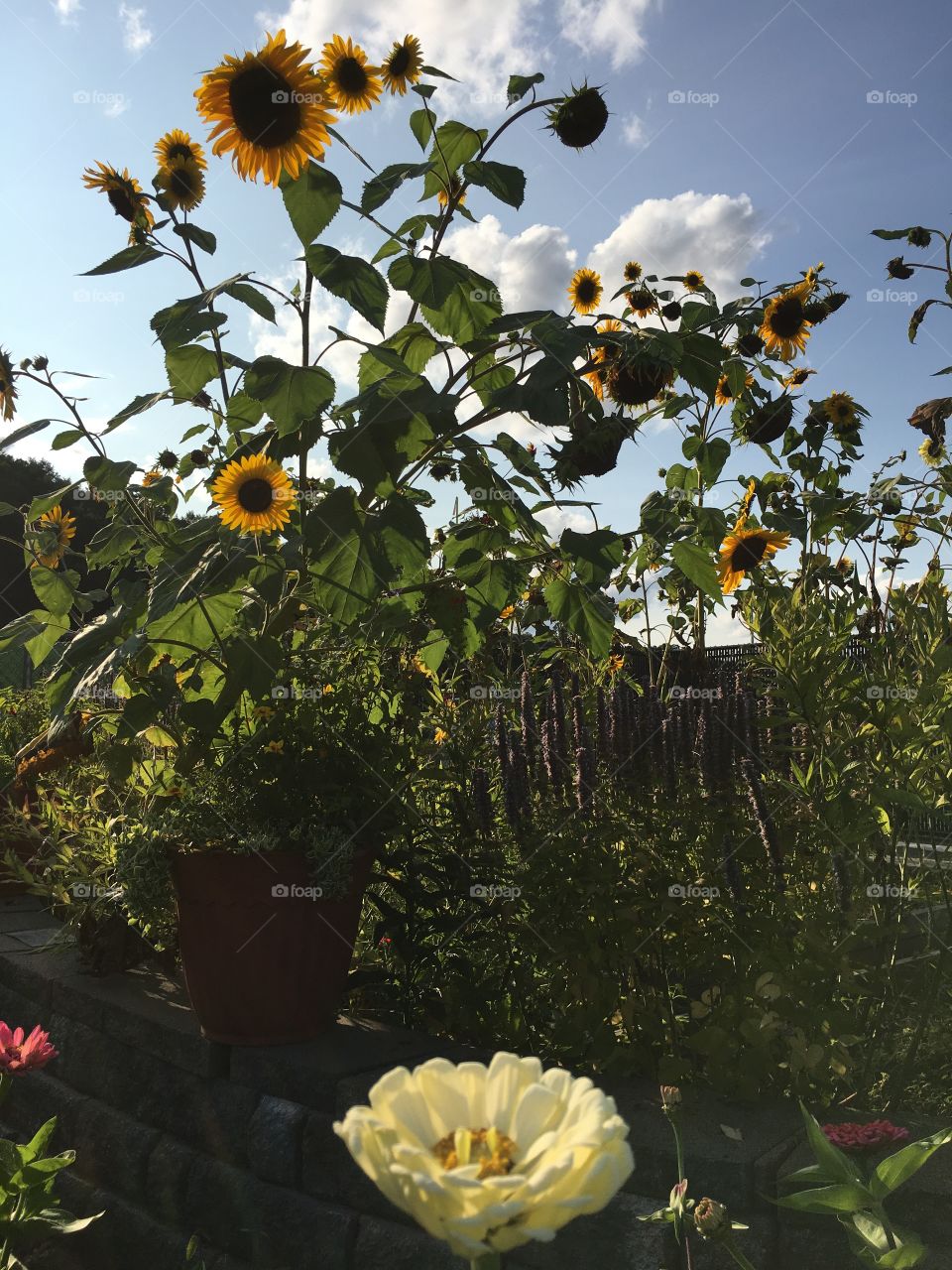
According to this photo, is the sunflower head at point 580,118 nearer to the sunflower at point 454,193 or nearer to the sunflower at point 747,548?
the sunflower at point 454,193

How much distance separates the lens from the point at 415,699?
2.82 metres

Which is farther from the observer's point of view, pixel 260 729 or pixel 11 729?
pixel 11 729

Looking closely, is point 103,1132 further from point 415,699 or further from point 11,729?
point 11,729

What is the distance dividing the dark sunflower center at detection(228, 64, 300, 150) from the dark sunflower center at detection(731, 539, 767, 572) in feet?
5.68

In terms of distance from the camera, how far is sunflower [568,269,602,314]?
13.6 feet

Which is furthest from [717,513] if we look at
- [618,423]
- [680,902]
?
[680,902]

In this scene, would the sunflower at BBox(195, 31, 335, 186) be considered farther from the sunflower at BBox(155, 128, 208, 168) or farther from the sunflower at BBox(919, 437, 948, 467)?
the sunflower at BBox(919, 437, 948, 467)

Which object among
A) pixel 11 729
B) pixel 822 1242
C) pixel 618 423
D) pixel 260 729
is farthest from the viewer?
pixel 11 729

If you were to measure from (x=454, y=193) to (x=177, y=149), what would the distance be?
1.08 metres

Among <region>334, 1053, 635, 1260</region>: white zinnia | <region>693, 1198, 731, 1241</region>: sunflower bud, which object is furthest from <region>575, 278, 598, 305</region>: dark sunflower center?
<region>334, 1053, 635, 1260</region>: white zinnia

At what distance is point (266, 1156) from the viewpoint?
2.19 m

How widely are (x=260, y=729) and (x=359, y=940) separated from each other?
80 centimetres

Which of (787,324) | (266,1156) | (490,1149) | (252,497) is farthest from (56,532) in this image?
(490,1149)

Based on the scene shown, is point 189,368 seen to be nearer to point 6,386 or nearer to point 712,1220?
point 6,386
